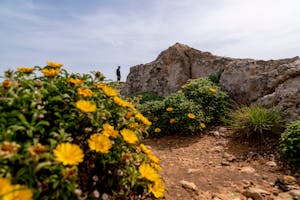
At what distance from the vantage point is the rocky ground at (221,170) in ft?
8.51

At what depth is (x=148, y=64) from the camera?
396 inches

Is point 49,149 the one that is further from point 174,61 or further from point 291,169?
point 174,61

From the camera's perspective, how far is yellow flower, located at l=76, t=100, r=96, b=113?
5.11 ft

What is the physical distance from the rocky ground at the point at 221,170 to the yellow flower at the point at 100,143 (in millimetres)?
1099

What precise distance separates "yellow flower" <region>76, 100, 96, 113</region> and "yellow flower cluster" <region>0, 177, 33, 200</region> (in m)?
0.56

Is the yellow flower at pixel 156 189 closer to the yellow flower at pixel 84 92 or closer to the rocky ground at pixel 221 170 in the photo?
the rocky ground at pixel 221 170

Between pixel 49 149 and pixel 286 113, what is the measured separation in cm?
412

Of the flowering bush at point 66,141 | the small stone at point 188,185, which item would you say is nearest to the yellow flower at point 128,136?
the flowering bush at point 66,141

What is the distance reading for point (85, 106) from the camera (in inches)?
62.5

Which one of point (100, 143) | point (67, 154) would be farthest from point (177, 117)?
point (67, 154)

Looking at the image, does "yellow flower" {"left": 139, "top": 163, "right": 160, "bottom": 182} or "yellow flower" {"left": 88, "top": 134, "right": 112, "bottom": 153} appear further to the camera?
"yellow flower" {"left": 139, "top": 163, "right": 160, "bottom": 182}

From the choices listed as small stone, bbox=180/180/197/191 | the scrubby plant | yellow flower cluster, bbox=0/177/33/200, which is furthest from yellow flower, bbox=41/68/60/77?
the scrubby plant

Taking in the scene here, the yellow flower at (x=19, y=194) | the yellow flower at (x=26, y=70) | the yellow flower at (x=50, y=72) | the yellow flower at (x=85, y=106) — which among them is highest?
the yellow flower at (x=26, y=70)

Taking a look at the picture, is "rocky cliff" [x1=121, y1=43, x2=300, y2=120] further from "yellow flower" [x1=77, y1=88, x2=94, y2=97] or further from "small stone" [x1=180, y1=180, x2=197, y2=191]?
"yellow flower" [x1=77, y1=88, x2=94, y2=97]
